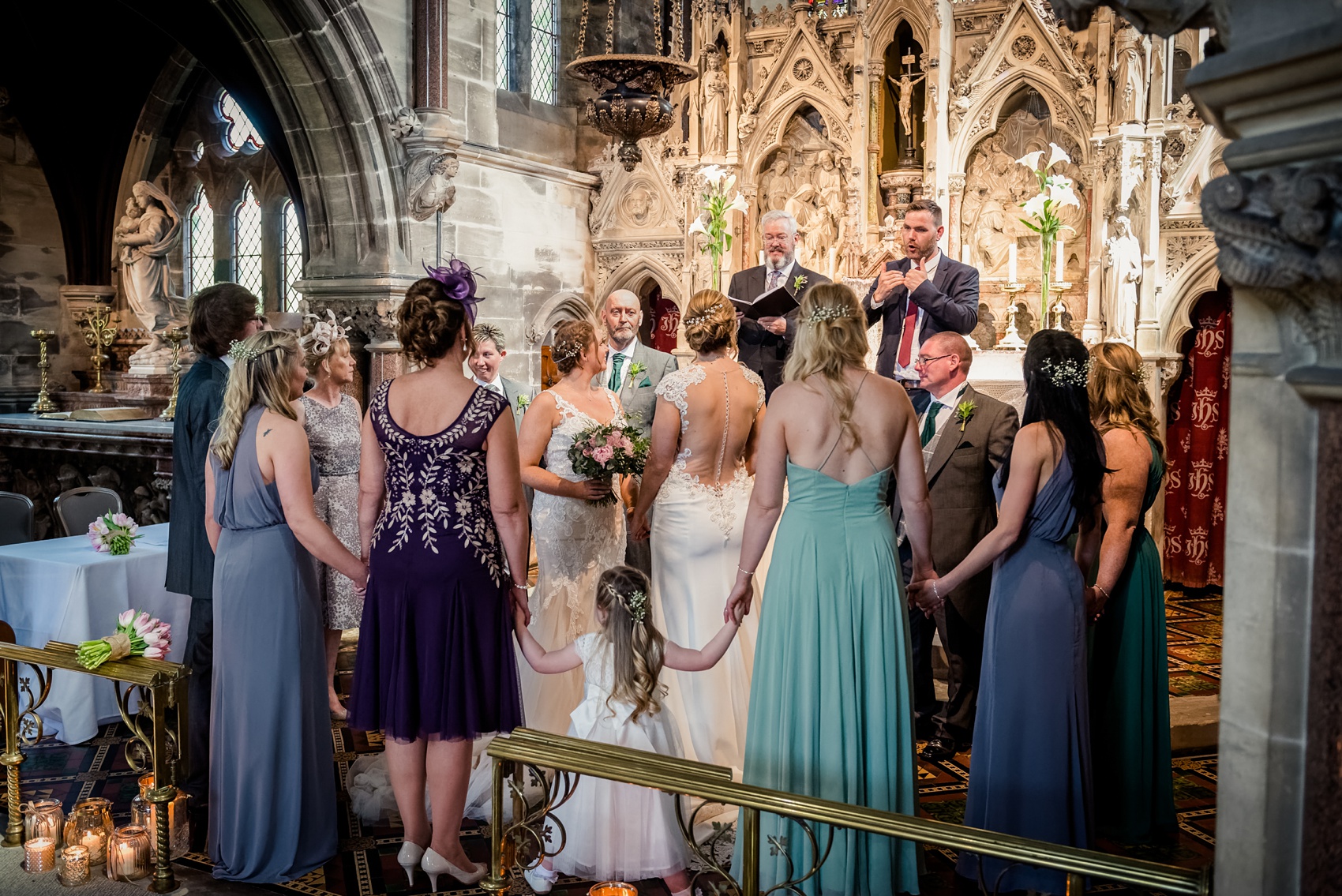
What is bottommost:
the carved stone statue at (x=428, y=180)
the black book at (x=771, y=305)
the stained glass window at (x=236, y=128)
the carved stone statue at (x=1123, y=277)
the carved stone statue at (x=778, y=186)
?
the black book at (x=771, y=305)

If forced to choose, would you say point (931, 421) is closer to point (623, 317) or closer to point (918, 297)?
point (918, 297)

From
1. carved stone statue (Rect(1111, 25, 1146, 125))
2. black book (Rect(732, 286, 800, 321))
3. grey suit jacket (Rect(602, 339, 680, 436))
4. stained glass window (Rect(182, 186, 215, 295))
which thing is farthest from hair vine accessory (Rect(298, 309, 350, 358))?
stained glass window (Rect(182, 186, 215, 295))

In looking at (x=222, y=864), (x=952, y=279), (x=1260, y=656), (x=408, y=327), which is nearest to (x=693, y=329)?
(x=408, y=327)

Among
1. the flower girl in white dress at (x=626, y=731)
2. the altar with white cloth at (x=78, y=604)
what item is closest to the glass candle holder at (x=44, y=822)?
the altar with white cloth at (x=78, y=604)

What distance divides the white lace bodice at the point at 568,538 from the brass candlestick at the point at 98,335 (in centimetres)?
843

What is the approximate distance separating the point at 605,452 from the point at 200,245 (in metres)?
10.8

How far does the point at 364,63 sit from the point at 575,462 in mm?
4829

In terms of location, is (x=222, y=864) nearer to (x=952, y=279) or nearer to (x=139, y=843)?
(x=139, y=843)

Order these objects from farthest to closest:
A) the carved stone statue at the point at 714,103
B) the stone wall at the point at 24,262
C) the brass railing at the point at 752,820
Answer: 1. the stone wall at the point at 24,262
2. the carved stone statue at the point at 714,103
3. the brass railing at the point at 752,820

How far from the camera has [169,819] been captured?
3.32 meters

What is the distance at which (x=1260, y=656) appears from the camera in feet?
6.05

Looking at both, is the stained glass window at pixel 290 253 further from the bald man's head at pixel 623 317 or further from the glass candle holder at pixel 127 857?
the glass candle holder at pixel 127 857

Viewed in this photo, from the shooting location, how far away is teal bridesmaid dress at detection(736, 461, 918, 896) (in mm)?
3025

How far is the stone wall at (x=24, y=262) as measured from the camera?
10.7 meters
